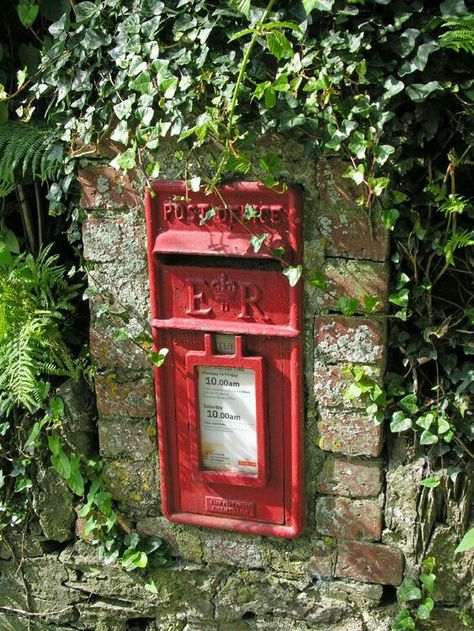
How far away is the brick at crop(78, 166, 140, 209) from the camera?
104 inches

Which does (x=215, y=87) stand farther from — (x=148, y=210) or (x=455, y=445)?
(x=455, y=445)

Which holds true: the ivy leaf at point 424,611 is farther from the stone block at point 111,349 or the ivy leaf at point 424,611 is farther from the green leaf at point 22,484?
the green leaf at point 22,484

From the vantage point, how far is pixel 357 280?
8.09 feet

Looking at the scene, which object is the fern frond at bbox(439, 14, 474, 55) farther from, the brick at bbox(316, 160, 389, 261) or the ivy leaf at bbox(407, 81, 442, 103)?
the brick at bbox(316, 160, 389, 261)

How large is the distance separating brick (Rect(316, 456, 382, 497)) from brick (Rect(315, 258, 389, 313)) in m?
0.50

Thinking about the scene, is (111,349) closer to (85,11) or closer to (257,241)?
(257,241)

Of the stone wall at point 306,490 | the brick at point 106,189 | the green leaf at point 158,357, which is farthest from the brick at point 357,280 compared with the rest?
the brick at point 106,189

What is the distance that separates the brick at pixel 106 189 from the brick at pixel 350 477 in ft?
3.37

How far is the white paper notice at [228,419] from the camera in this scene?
2.65 metres

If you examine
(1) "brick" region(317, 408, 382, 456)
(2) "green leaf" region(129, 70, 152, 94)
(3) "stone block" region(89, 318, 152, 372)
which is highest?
(2) "green leaf" region(129, 70, 152, 94)

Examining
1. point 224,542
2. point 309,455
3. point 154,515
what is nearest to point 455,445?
point 309,455

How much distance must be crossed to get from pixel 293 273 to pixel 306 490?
29.4 inches

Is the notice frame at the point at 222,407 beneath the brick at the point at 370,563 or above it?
above

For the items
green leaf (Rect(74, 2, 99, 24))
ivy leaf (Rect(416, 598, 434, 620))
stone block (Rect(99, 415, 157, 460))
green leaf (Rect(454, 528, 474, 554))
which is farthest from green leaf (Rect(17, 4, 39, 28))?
ivy leaf (Rect(416, 598, 434, 620))
